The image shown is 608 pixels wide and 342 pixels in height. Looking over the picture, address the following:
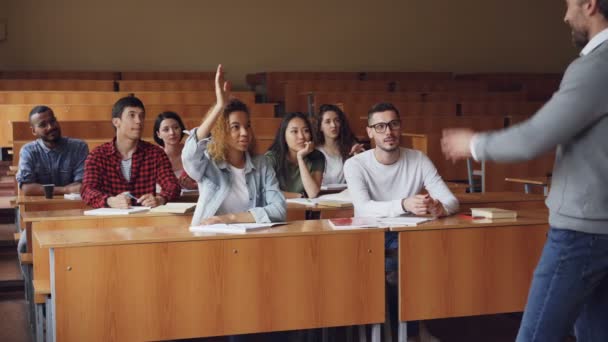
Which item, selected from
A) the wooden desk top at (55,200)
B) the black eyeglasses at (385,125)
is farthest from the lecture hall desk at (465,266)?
the wooden desk top at (55,200)

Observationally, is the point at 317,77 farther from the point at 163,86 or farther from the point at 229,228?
the point at 229,228

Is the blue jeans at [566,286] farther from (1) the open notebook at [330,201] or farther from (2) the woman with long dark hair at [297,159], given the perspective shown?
(2) the woman with long dark hair at [297,159]

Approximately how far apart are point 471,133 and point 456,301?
140cm

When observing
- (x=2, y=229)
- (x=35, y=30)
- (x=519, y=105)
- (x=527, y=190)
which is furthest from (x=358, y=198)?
(x=35, y=30)

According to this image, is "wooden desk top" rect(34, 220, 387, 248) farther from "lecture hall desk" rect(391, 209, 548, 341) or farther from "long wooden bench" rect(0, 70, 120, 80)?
"long wooden bench" rect(0, 70, 120, 80)

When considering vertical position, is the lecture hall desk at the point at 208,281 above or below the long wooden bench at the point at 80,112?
below

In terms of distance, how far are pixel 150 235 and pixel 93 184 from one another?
1.25 m

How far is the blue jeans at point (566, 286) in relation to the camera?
2176mm

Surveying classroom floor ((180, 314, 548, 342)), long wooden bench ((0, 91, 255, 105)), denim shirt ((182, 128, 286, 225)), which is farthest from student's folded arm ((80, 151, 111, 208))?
long wooden bench ((0, 91, 255, 105))

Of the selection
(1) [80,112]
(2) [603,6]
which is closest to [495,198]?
(2) [603,6]

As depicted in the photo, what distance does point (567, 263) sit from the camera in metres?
2.18

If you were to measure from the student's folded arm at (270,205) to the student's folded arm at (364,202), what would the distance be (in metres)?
0.36

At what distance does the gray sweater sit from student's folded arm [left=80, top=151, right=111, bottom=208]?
2.51 meters

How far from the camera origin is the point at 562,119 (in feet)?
6.93
